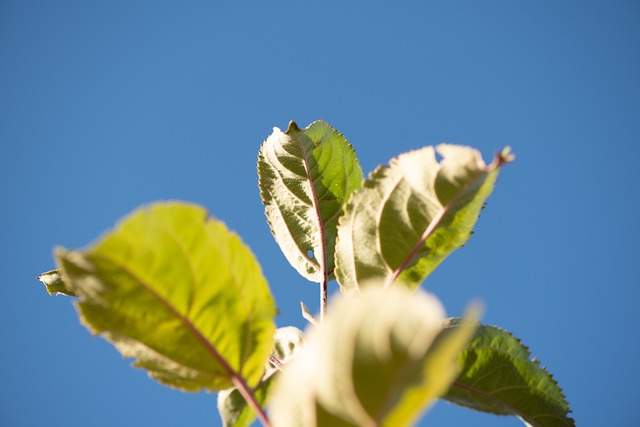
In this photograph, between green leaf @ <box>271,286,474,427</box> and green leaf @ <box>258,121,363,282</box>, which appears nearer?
green leaf @ <box>271,286,474,427</box>

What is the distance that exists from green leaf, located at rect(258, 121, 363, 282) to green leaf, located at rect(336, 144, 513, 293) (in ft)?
1.05

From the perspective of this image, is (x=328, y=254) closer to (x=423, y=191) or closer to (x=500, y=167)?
(x=423, y=191)

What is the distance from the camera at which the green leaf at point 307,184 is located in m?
1.50

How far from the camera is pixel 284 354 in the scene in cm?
130

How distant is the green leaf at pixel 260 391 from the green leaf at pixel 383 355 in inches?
24.4

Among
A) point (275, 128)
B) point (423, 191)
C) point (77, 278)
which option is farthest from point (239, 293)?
point (275, 128)

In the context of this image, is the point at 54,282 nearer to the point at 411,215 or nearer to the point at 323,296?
the point at 323,296

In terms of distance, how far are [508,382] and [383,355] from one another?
32.2 inches

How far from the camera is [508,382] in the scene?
1.25m

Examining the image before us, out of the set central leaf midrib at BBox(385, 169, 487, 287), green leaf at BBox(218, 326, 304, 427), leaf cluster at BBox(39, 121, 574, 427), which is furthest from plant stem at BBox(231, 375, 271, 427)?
central leaf midrib at BBox(385, 169, 487, 287)

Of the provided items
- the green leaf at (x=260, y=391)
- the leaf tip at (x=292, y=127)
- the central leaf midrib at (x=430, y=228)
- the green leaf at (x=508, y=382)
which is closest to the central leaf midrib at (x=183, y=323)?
the green leaf at (x=260, y=391)

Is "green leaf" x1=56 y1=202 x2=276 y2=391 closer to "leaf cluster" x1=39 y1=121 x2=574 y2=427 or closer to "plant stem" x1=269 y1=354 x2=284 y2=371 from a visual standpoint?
"leaf cluster" x1=39 y1=121 x2=574 y2=427

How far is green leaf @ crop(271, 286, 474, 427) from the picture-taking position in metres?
0.56

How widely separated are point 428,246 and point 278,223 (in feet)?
1.74
